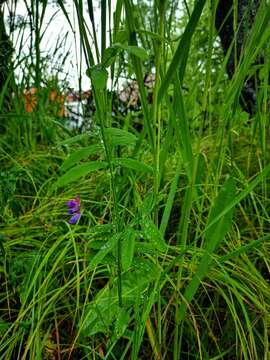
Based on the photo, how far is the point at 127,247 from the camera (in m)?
0.60

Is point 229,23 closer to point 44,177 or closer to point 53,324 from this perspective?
point 44,177

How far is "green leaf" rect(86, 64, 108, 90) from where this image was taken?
524mm

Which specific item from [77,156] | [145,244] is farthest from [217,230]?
[77,156]

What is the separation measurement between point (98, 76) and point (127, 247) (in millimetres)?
196

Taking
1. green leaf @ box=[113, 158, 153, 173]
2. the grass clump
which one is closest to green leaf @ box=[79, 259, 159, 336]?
the grass clump

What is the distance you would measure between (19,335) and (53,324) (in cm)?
6

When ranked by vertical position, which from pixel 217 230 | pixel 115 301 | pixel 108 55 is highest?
pixel 108 55

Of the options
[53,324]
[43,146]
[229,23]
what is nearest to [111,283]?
[53,324]

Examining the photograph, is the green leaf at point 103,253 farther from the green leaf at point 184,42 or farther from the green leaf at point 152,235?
the green leaf at point 184,42

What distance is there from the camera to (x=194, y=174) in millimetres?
675

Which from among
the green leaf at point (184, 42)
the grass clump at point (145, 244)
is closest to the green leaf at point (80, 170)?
the grass clump at point (145, 244)

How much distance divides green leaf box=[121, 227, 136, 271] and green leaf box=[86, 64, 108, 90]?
177 millimetres

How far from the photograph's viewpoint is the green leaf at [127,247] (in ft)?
1.91

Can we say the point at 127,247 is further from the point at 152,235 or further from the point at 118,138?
the point at 118,138
